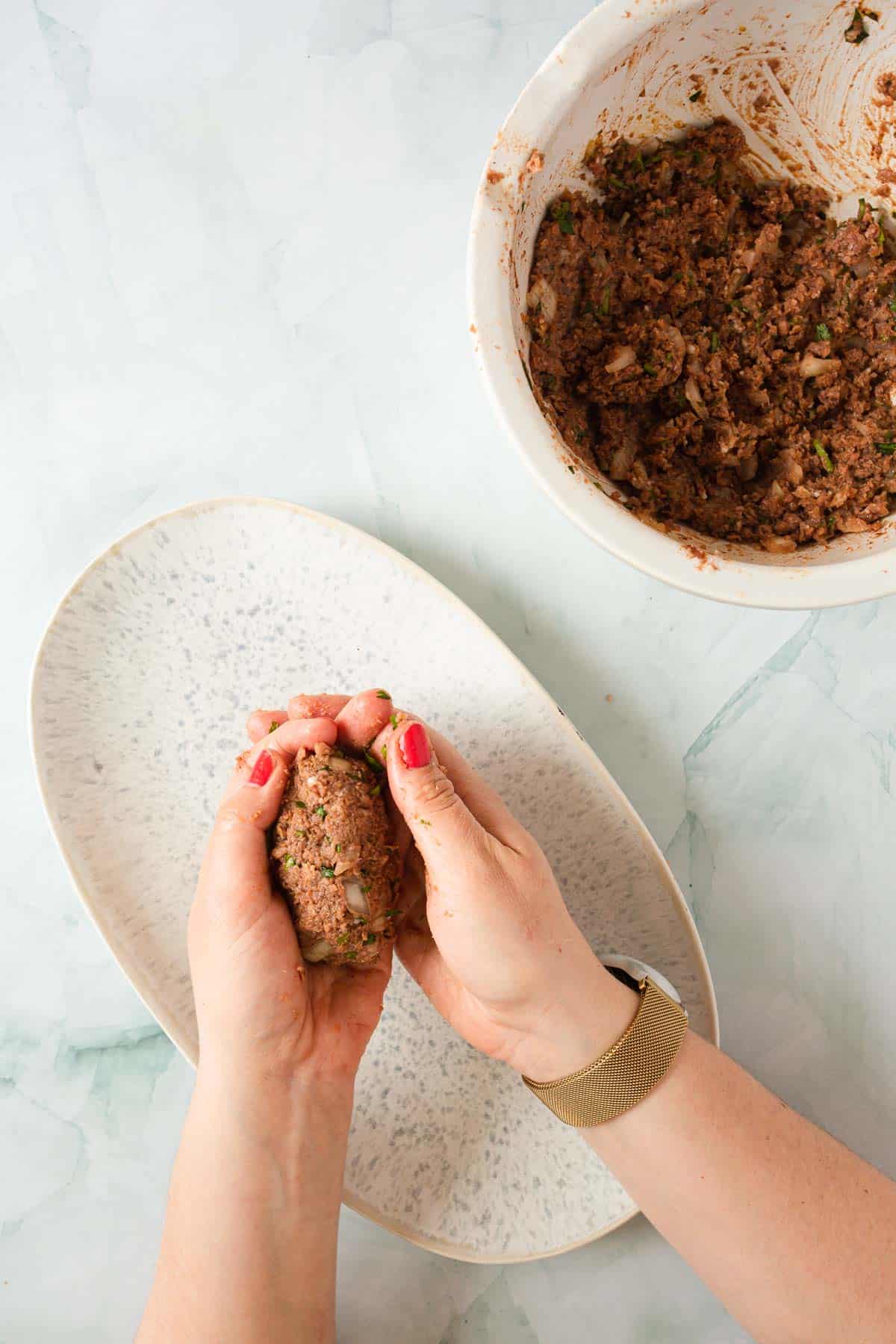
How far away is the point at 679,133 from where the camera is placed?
1.03 metres

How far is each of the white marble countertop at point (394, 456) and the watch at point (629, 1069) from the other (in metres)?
0.23

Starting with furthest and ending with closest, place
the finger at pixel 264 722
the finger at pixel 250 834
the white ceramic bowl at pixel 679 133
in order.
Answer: the finger at pixel 264 722 → the finger at pixel 250 834 → the white ceramic bowl at pixel 679 133

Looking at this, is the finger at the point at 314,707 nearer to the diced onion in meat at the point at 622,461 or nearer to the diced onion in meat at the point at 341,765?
the diced onion in meat at the point at 341,765

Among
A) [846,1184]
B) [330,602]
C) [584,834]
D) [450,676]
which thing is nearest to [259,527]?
[330,602]

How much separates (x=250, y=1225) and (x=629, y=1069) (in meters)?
0.44

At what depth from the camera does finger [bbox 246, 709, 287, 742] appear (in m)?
1.09

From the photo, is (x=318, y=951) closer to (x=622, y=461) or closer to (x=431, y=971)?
(x=431, y=971)

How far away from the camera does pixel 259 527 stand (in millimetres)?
1145

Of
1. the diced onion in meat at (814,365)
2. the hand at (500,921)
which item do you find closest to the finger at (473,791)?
the hand at (500,921)

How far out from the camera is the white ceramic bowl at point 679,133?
86 cm

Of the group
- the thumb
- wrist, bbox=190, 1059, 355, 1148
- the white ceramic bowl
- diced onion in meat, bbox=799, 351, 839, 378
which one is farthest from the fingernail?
diced onion in meat, bbox=799, 351, 839, 378

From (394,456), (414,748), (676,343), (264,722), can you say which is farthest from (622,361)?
(264,722)

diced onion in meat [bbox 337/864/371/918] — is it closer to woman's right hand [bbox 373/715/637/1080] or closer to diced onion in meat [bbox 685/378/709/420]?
woman's right hand [bbox 373/715/637/1080]

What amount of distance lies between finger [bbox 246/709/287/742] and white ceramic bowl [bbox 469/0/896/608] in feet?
1.40
